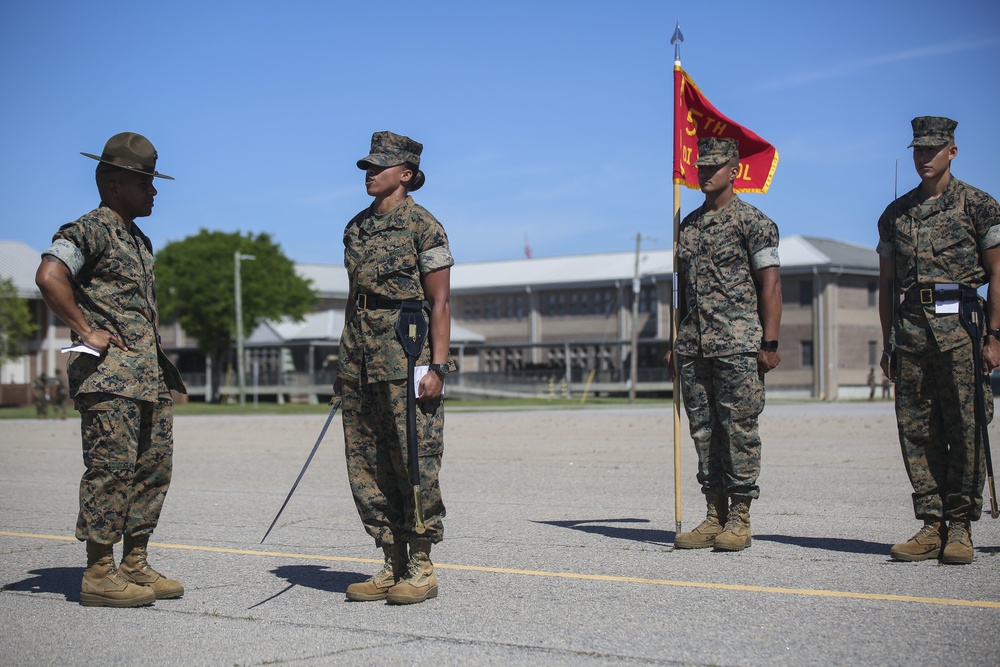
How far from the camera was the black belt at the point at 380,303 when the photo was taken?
6247 mm

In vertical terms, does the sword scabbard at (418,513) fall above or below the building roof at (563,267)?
below

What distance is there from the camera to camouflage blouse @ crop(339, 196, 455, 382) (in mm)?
6227

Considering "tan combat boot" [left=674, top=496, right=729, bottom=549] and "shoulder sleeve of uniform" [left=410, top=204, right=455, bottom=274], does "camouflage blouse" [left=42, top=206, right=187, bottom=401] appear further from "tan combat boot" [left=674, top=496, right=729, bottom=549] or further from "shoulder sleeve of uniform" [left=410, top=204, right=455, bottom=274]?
"tan combat boot" [left=674, top=496, right=729, bottom=549]

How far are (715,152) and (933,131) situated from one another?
1324mm

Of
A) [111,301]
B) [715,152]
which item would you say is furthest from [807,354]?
[111,301]

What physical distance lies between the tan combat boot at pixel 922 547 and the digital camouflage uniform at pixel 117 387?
4052mm

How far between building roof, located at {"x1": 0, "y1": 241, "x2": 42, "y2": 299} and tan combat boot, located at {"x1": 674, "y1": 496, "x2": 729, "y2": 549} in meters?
71.3

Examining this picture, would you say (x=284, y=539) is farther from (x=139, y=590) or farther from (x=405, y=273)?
(x=405, y=273)

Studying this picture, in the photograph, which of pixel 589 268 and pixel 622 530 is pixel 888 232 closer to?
pixel 622 530

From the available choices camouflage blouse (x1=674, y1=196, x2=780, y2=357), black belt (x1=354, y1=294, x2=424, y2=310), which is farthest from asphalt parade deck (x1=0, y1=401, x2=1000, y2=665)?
black belt (x1=354, y1=294, x2=424, y2=310)

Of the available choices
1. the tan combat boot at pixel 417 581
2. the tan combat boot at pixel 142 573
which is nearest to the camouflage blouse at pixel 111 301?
the tan combat boot at pixel 142 573

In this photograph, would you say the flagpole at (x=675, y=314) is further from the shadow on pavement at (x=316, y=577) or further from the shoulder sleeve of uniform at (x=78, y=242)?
the shoulder sleeve of uniform at (x=78, y=242)

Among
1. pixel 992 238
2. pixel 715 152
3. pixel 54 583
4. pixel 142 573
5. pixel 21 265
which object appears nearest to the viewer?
pixel 142 573

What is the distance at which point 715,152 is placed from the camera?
7.86 metres
